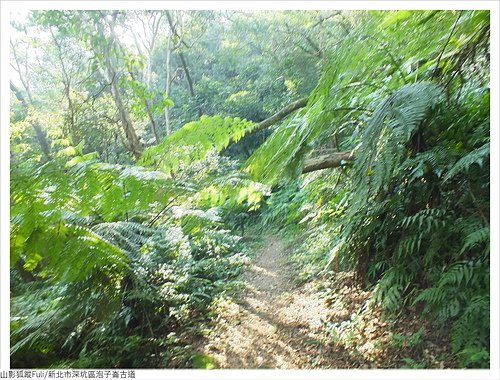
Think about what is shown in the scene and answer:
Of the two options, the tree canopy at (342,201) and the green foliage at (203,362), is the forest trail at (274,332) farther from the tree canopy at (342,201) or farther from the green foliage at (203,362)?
the tree canopy at (342,201)

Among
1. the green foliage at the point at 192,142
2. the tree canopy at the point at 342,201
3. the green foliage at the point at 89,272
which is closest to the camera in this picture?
the tree canopy at the point at 342,201

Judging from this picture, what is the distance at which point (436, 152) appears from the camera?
1505 millimetres

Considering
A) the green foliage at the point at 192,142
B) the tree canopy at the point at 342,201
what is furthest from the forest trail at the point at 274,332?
the green foliage at the point at 192,142

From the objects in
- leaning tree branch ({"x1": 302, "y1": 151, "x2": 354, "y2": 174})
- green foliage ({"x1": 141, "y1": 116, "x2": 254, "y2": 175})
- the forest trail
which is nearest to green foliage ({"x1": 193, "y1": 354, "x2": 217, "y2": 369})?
the forest trail

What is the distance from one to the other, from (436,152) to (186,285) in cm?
197

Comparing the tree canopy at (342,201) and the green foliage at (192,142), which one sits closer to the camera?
the tree canopy at (342,201)

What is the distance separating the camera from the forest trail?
5.20 ft

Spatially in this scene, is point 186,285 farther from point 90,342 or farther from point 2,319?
point 2,319

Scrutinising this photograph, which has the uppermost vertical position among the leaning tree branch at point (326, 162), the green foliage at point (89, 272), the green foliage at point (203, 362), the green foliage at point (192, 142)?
the green foliage at point (192, 142)

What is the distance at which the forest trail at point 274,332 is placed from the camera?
1584 millimetres

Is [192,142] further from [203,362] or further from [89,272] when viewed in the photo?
[203,362]

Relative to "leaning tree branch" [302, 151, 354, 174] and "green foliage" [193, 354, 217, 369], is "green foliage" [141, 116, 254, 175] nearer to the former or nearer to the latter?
"leaning tree branch" [302, 151, 354, 174]

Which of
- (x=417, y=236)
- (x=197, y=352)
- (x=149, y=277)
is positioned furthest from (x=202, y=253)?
(x=417, y=236)

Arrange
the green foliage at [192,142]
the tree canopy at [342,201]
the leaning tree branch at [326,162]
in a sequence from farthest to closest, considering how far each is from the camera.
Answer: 1. the leaning tree branch at [326,162]
2. the green foliage at [192,142]
3. the tree canopy at [342,201]
